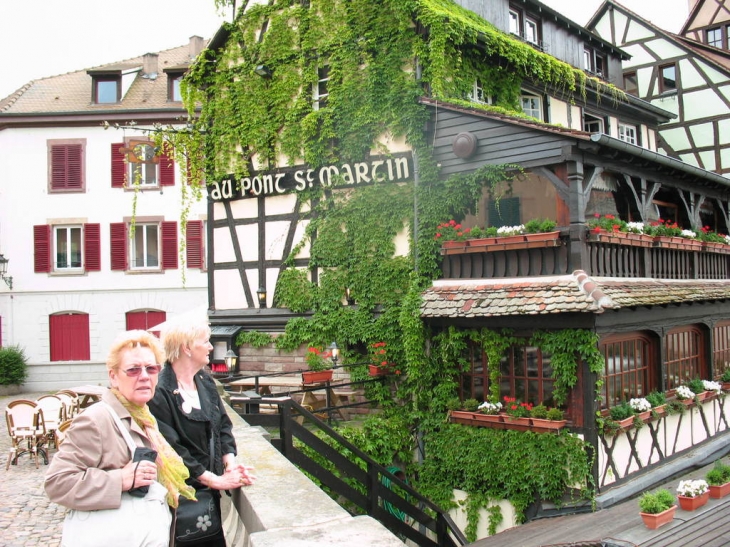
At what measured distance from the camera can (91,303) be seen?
21922 millimetres

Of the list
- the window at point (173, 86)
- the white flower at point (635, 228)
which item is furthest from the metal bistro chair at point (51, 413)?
the window at point (173, 86)

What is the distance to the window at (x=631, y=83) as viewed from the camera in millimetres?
22984

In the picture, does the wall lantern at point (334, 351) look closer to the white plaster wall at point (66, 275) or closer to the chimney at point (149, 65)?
the white plaster wall at point (66, 275)

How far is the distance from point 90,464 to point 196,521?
982 mm

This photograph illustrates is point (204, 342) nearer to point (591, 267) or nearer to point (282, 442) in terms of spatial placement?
point (282, 442)

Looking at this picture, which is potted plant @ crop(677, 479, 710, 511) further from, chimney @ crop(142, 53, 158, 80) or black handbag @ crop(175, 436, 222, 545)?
chimney @ crop(142, 53, 158, 80)

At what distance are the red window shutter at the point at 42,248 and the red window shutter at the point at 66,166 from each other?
1.34 metres

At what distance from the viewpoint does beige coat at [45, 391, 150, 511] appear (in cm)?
280

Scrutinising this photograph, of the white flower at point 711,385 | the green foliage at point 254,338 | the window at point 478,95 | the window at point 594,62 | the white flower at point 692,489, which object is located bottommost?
the white flower at point 692,489

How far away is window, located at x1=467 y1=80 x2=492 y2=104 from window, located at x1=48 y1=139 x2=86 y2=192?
1374cm

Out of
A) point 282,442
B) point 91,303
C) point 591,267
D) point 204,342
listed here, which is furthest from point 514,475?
point 91,303

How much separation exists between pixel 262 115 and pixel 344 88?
7.24 feet

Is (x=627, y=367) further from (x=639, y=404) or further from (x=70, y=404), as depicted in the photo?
(x=70, y=404)

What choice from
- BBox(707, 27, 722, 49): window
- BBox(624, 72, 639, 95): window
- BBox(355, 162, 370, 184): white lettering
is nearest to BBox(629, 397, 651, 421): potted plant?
BBox(355, 162, 370, 184): white lettering
